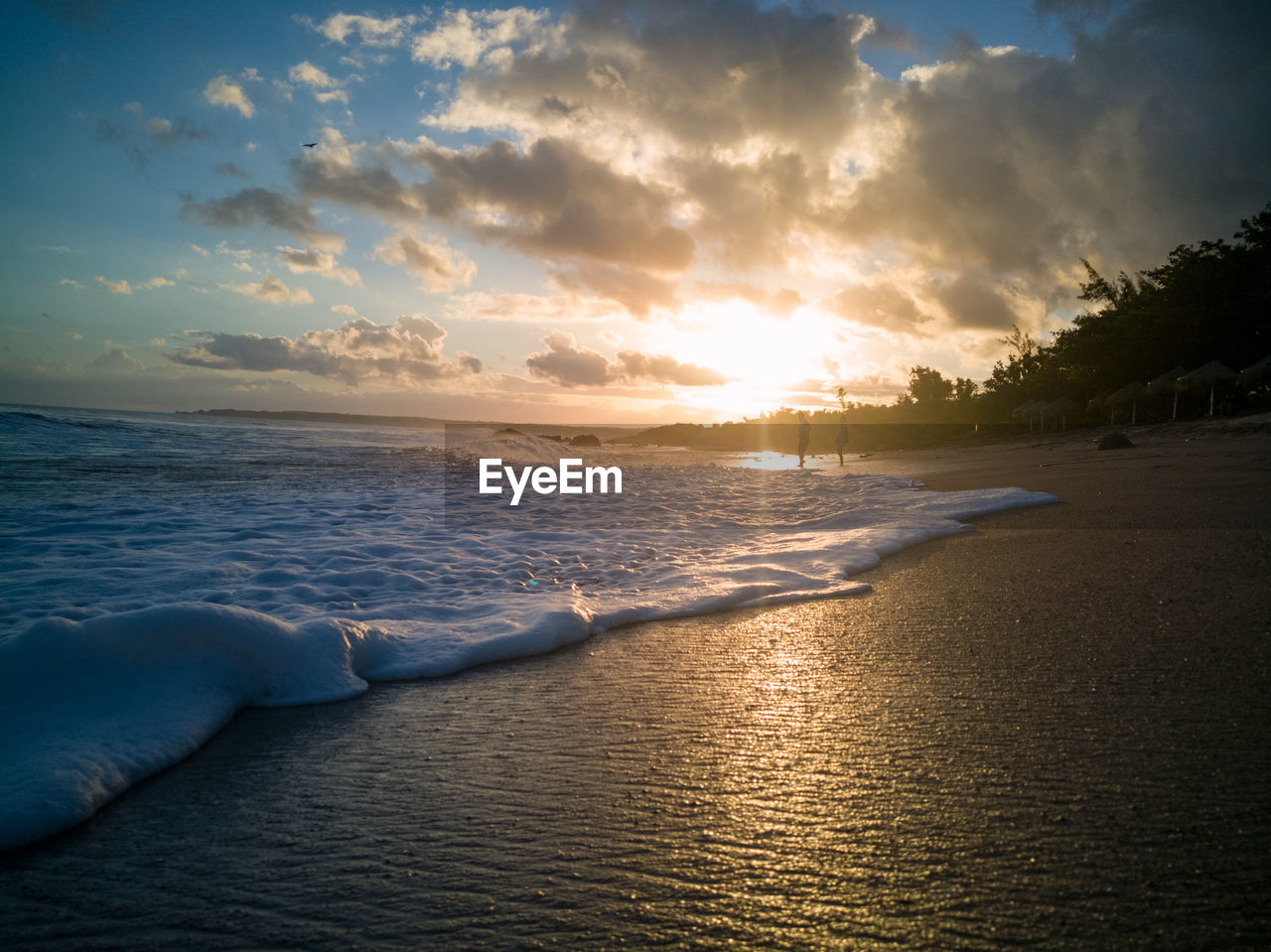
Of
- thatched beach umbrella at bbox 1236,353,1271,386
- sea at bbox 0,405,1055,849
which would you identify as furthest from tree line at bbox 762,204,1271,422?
sea at bbox 0,405,1055,849

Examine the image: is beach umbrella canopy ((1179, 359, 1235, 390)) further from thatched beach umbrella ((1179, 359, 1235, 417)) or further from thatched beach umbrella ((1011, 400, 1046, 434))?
thatched beach umbrella ((1011, 400, 1046, 434))

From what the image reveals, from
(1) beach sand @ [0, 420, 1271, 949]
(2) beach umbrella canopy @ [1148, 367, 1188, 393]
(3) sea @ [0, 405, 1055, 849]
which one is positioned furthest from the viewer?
(2) beach umbrella canopy @ [1148, 367, 1188, 393]

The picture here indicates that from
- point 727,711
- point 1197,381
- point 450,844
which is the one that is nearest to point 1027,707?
point 727,711

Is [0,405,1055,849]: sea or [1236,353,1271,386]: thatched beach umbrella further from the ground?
[1236,353,1271,386]: thatched beach umbrella

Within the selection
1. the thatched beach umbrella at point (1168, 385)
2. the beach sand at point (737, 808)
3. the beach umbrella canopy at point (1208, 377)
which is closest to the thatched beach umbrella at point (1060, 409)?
the thatched beach umbrella at point (1168, 385)

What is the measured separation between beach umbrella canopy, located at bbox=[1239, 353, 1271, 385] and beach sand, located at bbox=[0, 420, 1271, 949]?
24.0m

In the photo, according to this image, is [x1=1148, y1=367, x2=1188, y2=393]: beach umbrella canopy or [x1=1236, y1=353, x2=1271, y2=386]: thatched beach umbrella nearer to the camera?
[x1=1236, y1=353, x2=1271, y2=386]: thatched beach umbrella

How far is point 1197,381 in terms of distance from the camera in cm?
2411

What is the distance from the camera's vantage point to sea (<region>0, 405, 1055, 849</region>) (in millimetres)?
2521

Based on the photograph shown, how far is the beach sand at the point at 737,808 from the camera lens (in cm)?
145

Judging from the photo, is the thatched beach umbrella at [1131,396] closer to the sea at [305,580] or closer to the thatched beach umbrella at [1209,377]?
the thatched beach umbrella at [1209,377]

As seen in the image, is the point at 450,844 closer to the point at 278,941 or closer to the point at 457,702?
the point at 278,941

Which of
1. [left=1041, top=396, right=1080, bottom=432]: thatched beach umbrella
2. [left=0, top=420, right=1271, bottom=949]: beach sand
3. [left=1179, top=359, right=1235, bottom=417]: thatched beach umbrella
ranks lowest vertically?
[left=0, top=420, right=1271, bottom=949]: beach sand

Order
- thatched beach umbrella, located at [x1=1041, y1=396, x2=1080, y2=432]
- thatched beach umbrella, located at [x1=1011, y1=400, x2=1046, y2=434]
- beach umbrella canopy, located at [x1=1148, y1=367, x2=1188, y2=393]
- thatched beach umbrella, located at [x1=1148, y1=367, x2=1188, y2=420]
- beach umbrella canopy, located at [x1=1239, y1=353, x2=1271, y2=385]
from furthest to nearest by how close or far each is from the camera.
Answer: thatched beach umbrella, located at [x1=1011, y1=400, x2=1046, y2=434] → thatched beach umbrella, located at [x1=1041, y1=396, x2=1080, y2=432] → beach umbrella canopy, located at [x1=1148, y1=367, x2=1188, y2=393] → thatched beach umbrella, located at [x1=1148, y1=367, x2=1188, y2=420] → beach umbrella canopy, located at [x1=1239, y1=353, x2=1271, y2=385]
